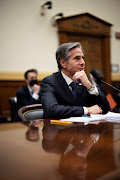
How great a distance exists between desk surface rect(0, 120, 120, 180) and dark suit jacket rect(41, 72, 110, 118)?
50 cm

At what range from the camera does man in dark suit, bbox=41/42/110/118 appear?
139cm

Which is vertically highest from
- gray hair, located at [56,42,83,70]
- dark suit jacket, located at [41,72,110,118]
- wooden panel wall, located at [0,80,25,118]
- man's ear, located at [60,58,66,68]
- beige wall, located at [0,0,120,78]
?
beige wall, located at [0,0,120,78]

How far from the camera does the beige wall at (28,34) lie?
15.6 ft

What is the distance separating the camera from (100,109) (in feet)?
4.66

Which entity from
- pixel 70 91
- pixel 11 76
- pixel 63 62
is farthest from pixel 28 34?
pixel 70 91

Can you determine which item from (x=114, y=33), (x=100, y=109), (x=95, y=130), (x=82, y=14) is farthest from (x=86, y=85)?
(x=114, y=33)

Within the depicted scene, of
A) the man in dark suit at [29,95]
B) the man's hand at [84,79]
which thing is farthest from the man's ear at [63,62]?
the man in dark suit at [29,95]

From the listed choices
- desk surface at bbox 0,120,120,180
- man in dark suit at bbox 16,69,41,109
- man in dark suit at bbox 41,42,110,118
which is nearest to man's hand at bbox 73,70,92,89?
man in dark suit at bbox 41,42,110,118

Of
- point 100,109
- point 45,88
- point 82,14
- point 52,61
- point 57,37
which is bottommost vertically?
point 100,109

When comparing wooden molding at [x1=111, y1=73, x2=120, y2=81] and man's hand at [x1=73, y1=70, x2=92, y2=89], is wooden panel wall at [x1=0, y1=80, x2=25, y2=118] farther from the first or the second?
man's hand at [x1=73, y1=70, x2=92, y2=89]

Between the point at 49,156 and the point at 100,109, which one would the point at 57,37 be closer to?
the point at 100,109

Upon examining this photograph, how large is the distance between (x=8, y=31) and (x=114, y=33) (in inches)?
126

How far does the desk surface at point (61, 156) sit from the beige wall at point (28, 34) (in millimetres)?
4171

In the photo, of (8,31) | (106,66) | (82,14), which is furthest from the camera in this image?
(106,66)
